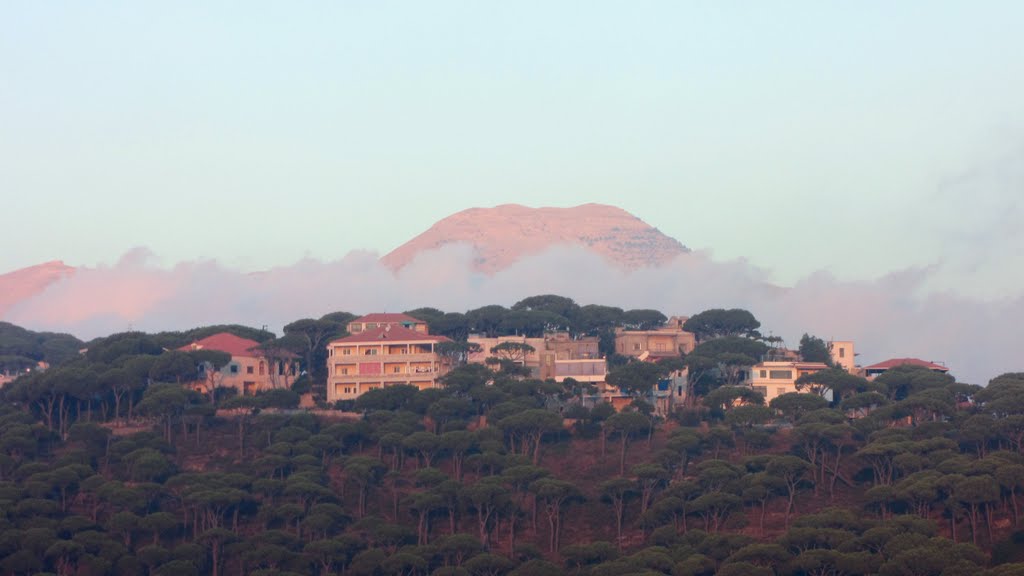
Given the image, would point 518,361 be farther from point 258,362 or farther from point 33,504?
point 33,504

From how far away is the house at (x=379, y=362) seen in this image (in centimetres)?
10850

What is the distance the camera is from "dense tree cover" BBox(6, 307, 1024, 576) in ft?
253

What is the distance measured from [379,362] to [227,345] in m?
11.3

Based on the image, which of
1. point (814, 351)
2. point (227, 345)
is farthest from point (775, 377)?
point (227, 345)

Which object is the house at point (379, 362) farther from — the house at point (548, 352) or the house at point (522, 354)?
the house at point (548, 352)

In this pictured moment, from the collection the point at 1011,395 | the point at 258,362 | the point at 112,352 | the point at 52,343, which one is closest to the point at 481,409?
the point at 258,362

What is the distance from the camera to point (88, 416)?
99125 mm

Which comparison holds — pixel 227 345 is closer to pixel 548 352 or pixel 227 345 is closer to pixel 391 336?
pixel 391 336

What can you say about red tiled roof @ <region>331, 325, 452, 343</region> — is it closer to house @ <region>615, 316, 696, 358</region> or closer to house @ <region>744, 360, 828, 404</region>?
house @ <region>615, 316, 696, 358</region>

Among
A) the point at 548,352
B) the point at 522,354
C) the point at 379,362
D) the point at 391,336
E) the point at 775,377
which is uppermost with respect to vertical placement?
the point at 391,336

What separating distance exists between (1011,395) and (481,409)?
33.4 m

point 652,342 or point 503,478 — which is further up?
point 652,342

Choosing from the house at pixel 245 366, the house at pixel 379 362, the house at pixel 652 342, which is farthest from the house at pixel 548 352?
the house at pixel 245 366

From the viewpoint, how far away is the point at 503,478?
284 feet
